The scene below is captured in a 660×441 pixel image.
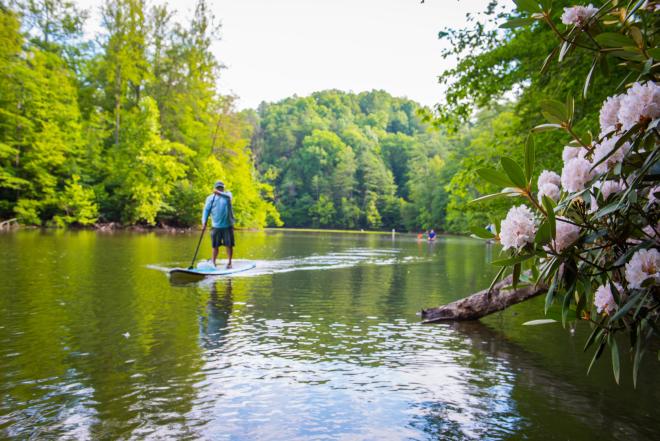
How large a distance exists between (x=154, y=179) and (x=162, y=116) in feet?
25.6

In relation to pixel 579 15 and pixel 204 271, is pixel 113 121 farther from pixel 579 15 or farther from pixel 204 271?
pixel 579 15

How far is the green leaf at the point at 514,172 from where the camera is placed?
6.19ft

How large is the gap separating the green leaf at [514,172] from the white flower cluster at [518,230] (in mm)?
100

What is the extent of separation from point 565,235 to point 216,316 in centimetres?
666

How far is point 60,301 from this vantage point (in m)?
8.50

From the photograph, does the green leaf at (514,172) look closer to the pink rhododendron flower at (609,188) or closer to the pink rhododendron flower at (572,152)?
the pink rhododendron flower at (609,188)

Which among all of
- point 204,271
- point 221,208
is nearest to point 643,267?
point 204,271

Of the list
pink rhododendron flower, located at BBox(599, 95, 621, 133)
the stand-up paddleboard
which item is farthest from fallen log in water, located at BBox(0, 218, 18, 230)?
pink rhododendron flower, located at BBox(599, 95, 621, 133)

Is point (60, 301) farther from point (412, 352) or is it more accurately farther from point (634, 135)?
point (634, 135)

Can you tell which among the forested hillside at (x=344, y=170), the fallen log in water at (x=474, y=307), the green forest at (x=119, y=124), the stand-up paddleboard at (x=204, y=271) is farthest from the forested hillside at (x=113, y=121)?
the forested hillside at (x=344, y=170)

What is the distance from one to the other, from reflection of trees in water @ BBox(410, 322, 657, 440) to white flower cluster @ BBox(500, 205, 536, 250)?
7.54 feet

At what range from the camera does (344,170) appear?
322 ft

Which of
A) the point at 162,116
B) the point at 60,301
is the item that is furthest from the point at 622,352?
the point at 162,116

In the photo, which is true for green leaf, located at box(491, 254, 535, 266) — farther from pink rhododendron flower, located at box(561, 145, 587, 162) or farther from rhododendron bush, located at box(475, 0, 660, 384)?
pink rhododendron flower, located at box(561, 145, 587, 162)
